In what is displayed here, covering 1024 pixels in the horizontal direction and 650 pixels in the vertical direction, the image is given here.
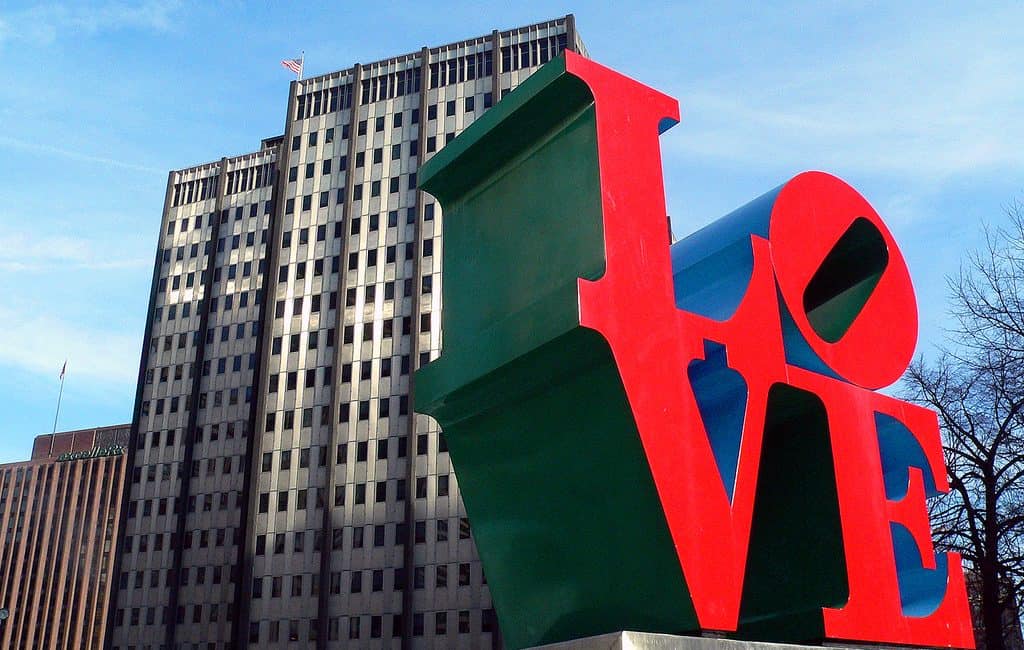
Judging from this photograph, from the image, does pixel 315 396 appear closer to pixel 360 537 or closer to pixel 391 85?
pixel 360 537

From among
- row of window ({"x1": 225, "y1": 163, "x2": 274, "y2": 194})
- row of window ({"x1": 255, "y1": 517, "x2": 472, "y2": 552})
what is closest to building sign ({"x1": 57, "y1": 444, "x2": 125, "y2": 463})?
row of window ({"x1": 225, "y1": 163, "x2": 274, "y2": 194})

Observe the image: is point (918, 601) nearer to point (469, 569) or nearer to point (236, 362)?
point (469, 569)

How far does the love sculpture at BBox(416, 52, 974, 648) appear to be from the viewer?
32.9 feet

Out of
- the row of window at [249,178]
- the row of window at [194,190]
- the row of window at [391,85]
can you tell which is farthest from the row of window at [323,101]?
the row of window at [194,190]

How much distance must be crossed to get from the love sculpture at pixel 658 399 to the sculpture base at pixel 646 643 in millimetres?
475

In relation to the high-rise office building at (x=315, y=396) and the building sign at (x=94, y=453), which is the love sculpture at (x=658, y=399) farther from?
the building sign at (x=94, y=453)

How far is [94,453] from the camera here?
11638 cm

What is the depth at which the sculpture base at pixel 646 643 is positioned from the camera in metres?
8.33

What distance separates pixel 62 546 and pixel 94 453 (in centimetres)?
1165

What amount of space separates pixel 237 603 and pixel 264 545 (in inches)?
163

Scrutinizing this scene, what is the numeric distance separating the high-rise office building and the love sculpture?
43249 mm

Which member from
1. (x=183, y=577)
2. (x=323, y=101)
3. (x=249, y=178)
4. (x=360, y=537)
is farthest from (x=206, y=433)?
(x=323, y=101)

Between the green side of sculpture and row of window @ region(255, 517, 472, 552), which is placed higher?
row of window @ region(255, 517, 472, 552)

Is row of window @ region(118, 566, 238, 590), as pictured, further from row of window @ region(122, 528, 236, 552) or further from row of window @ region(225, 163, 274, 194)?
row of window @ region(225, 163, 274, 194)
